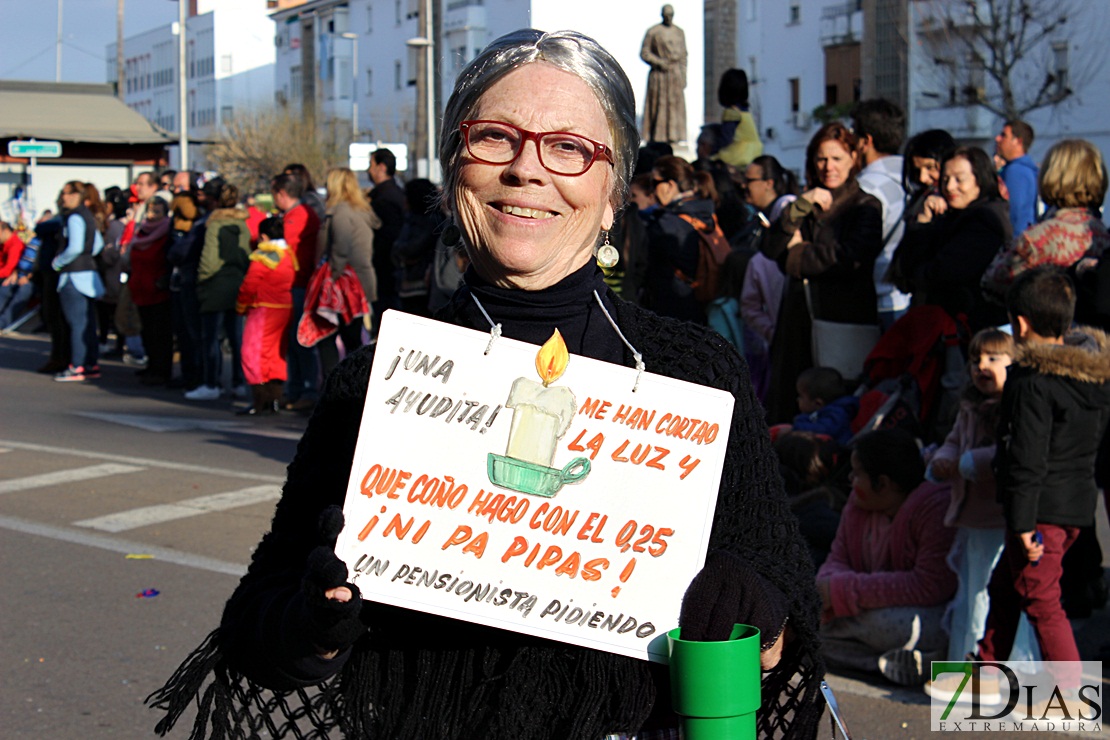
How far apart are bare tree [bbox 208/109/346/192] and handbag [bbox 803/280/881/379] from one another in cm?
4866

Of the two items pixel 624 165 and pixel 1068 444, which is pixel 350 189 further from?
pixel 624 165

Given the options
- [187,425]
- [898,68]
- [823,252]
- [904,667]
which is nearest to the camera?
[904,667]

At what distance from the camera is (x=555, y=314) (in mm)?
2166

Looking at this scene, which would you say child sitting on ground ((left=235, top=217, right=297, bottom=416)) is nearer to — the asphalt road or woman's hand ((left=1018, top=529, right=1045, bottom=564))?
the asphalt road

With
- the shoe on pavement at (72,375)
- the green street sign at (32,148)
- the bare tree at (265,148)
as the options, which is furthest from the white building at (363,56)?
the shoe on pavement at (72,375)

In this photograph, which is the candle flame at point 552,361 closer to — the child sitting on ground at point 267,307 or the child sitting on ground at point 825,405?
the child sitting on ground at point 825,405

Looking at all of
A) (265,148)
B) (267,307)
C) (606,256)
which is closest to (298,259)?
(267,307)

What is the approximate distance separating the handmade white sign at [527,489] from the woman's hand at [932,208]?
17.0ft

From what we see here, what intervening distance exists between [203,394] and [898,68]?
4088 centimetres

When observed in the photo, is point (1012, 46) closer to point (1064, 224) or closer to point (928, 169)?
point (928, 169)

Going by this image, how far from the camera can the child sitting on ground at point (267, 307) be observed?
456 inches

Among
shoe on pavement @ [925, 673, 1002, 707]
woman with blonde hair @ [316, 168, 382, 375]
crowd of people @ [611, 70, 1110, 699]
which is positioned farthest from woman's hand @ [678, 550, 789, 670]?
woman with blonde hair @ [316, 168, 382, 375]

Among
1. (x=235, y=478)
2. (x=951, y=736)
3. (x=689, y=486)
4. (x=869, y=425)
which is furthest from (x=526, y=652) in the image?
(x=235, y=478)

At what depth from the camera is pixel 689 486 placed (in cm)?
199
